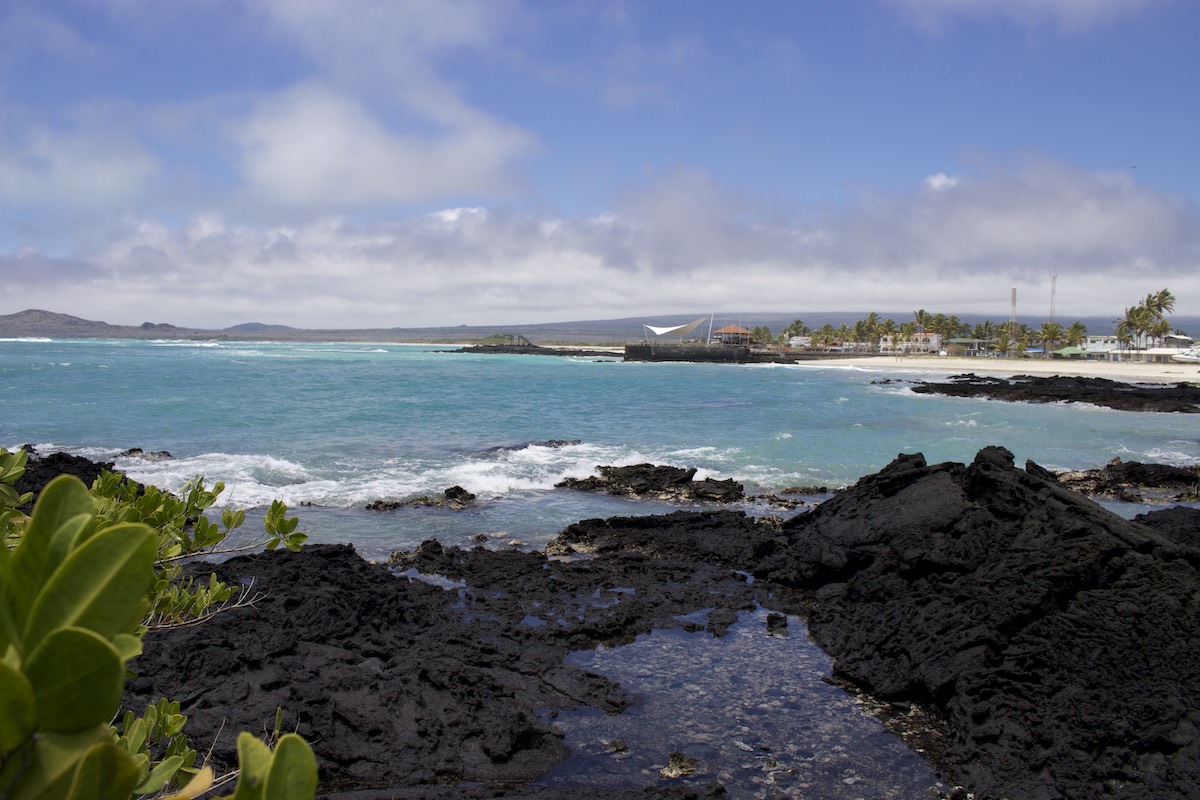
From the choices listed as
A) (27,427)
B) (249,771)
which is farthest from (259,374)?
(249,771)

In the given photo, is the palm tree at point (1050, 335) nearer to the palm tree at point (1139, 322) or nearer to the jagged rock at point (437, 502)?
the palm tree at point (1139, 322)

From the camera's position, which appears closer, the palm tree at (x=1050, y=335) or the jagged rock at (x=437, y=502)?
the jagged rock at (x=437, y=502)

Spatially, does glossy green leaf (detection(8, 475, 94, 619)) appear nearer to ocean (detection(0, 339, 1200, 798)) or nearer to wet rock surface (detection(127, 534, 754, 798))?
wet rock surface (detection(127, 534, 754, 798))

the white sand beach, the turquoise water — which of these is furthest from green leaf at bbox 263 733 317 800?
the white sand beach

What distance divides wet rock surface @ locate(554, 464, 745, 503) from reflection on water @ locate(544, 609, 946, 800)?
24.7ft

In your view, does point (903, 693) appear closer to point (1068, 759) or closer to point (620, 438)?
point (1068, 759)

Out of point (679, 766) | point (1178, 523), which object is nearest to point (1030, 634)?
point (679, 766)

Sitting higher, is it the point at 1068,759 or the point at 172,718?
the point at 172,718

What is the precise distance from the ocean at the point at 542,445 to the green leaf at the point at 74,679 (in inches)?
232

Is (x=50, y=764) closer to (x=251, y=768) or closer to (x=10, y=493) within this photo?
(x=251, y=768)

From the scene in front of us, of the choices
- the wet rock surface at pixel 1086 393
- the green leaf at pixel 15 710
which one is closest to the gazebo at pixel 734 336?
the wet rock surface at pixel 1086 393

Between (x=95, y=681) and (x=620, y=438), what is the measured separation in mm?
24901

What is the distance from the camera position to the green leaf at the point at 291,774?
36.9 inches

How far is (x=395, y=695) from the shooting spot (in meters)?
6.65
